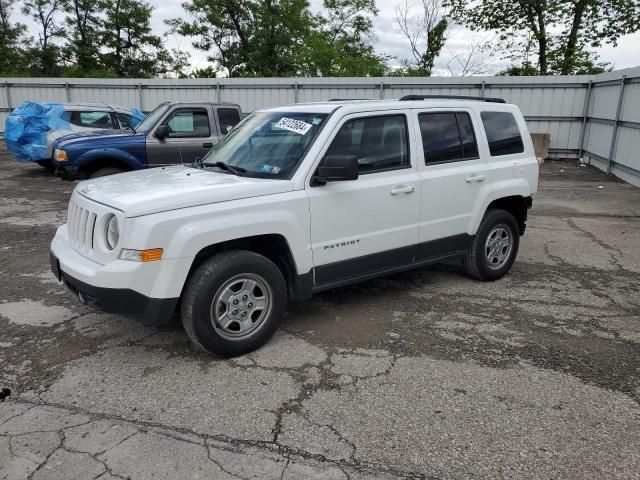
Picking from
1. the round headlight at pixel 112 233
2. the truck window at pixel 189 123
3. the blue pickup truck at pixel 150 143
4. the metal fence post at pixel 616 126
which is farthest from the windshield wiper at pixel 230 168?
the metal fence post at pixel 616 126

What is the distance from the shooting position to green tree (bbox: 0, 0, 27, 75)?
34.9 m

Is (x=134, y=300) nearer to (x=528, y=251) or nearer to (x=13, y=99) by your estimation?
(x=528, y=251)

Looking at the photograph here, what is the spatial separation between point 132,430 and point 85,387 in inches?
26.4

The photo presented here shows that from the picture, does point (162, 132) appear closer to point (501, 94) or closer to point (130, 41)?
point (501, 94)

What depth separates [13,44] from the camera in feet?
118

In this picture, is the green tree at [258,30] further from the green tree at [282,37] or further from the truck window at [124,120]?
the truck window at [124,120]

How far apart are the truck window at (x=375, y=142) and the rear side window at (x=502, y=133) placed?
1.21 metres

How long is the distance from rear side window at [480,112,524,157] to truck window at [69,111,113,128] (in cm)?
1014

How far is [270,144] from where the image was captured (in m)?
4.39

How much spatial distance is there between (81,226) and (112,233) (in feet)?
1.52

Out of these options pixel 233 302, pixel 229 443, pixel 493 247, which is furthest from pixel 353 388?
pixel 493 247

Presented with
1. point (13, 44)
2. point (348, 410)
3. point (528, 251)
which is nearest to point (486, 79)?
point (528, 251)

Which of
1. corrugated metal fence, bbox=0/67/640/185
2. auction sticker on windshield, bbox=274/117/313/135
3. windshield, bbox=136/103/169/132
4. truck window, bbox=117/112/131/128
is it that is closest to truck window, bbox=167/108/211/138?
windshield, bbox=136/103/169/132

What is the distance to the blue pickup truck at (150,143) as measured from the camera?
9.27 metres
